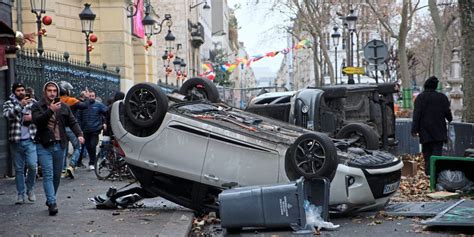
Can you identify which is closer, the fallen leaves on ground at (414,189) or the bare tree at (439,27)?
the fallen leaves on ground at (414,189)

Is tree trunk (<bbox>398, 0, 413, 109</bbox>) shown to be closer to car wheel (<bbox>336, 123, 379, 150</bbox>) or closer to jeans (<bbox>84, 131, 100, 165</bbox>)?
jeans (<bbox>84, 131, 100, 165</bbox>)

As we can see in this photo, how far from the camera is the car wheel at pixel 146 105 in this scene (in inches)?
392

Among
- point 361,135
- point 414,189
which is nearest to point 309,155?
point 361,135

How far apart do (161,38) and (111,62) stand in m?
27.7

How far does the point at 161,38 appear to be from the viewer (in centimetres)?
5725

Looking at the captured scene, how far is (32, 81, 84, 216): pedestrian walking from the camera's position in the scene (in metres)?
9.92

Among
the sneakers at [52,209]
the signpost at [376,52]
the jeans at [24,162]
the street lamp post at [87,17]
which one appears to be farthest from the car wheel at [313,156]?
the signpost at [376,52]

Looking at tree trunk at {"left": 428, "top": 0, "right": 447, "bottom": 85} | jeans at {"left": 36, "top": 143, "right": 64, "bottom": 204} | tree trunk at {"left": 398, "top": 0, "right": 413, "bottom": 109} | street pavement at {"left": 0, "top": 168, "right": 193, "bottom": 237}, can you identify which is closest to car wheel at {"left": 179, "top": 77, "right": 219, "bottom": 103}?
street pavement at {"left": 0, "top": 168, "right": 193, "bottom": 237}

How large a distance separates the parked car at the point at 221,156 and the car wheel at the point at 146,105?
0.01m

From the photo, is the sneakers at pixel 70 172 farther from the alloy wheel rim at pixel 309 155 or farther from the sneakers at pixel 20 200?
the alloy wheel rim at pixel 309 155

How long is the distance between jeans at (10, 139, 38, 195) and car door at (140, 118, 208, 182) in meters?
2.05

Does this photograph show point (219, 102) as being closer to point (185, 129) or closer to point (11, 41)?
point (185, 129)

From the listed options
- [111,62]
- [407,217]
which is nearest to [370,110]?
[407,217]

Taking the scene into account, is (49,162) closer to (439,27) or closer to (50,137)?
(50,137)
